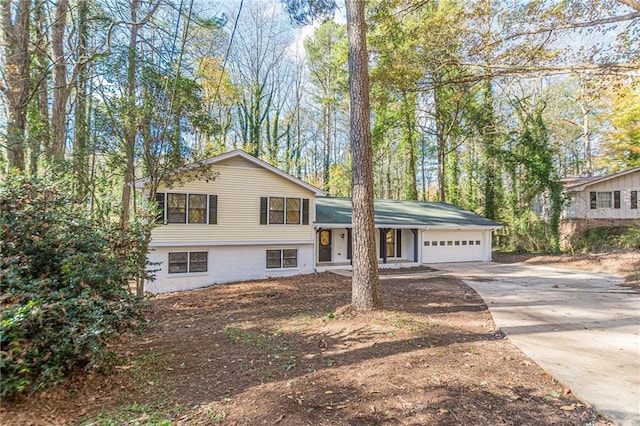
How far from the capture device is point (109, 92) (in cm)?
853

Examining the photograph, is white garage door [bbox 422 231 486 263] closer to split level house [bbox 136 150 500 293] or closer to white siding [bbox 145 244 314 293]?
split level house [bbox 136 150 500 293]

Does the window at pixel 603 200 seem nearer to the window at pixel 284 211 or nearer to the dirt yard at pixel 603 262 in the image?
the dirt yard at pixel 603 262

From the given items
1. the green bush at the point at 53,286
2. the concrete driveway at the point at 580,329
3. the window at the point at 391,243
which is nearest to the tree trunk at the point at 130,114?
the green bush at the point at 53,286

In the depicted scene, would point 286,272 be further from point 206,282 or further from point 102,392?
point 102,392

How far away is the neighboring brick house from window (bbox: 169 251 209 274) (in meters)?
19.7

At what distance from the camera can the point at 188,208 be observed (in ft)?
39.3

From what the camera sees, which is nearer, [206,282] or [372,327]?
[372,327]

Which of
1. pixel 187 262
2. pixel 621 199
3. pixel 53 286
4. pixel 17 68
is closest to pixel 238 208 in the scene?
pixel 187 262

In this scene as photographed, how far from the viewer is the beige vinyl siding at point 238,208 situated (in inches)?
468

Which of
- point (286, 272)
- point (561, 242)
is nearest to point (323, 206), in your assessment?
point (286, 272)

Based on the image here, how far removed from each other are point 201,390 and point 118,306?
1372 millimetres

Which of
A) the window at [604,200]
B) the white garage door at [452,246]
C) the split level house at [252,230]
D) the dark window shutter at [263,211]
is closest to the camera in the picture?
the split level house at [252,230]

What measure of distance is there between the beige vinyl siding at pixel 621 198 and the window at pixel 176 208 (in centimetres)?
Answer: 2316

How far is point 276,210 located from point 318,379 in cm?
1031
